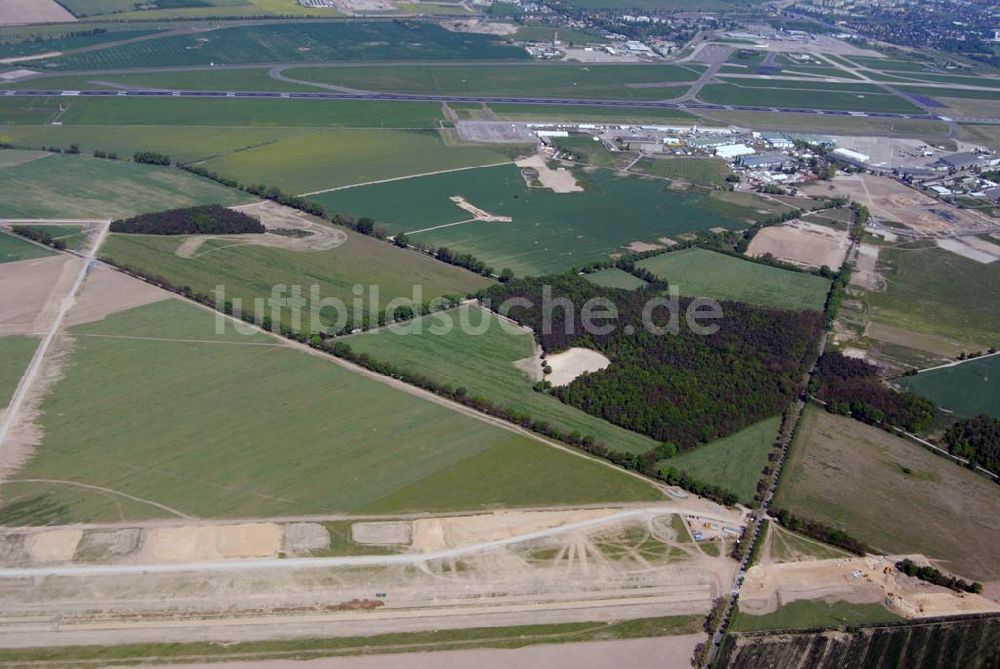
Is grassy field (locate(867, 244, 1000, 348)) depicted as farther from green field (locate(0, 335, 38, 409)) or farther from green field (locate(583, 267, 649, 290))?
green field (locate(0, 335, 38, 409))

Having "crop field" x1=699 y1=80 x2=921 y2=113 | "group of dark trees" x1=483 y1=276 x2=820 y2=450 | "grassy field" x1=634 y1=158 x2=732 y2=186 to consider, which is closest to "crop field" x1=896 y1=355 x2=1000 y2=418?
"group of dark trees" x1=483 y1=276 x2=820 y2=450

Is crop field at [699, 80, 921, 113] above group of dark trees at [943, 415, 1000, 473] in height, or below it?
above

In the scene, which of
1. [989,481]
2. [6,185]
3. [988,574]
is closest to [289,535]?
[988,574]

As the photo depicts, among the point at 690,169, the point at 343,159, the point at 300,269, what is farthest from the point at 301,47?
the point at 300,269

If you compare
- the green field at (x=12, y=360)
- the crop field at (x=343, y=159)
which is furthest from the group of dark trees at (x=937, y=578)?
the crop field at (x=343, y=159)

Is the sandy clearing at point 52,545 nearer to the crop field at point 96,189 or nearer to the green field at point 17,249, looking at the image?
the green field at point 17,249

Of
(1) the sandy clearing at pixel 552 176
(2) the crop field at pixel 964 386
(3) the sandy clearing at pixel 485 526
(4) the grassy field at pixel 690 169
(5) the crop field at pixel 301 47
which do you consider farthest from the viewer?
(5) the crop field at pixel 301 47

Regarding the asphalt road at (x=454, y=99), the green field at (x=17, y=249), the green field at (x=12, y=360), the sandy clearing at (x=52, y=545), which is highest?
the asphalt road at (x=454, y=99)

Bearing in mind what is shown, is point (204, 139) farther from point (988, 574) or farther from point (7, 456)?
point (988, 574)
